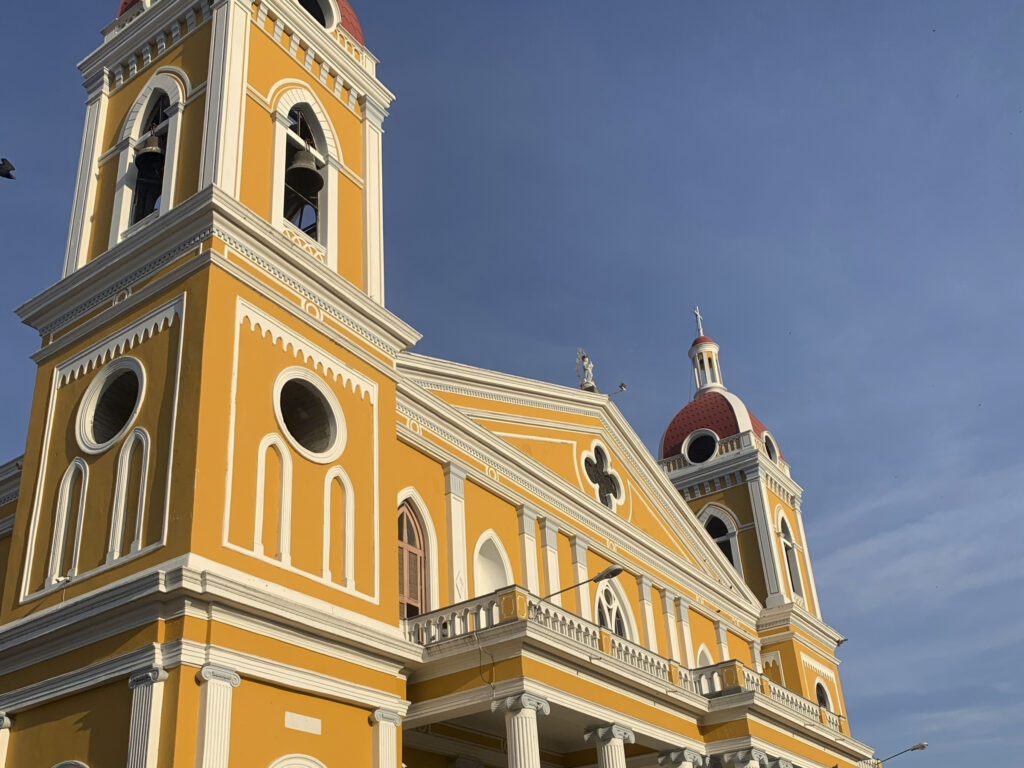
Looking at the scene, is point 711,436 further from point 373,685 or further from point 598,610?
point 373,685

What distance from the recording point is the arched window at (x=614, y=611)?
21.9m

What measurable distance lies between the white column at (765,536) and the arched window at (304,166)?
18702 millimetres

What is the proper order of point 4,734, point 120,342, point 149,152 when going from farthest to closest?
1. point 149,152
2. point 120,342
3. point 4,734

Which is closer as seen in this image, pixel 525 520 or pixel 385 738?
pixel 385 738

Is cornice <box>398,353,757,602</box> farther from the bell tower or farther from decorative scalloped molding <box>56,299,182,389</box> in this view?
decorative scalloped molding <box>56,299,182,389</box>

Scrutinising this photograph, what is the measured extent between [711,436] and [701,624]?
364 inches

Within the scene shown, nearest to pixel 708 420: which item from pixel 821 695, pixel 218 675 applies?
pixel 821 695

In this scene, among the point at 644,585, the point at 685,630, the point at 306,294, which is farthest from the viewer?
the point at 685,630

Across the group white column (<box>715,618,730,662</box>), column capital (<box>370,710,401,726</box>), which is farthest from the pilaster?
white column (<box>715,618,730,662</box>)

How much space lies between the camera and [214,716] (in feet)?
37.5

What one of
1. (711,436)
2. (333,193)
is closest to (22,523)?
(333,193)

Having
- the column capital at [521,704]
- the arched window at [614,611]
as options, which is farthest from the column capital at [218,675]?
the arched window at [614,611]

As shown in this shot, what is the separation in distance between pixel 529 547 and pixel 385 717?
6619 mm

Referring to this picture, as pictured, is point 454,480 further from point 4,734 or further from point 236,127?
point 4,734
